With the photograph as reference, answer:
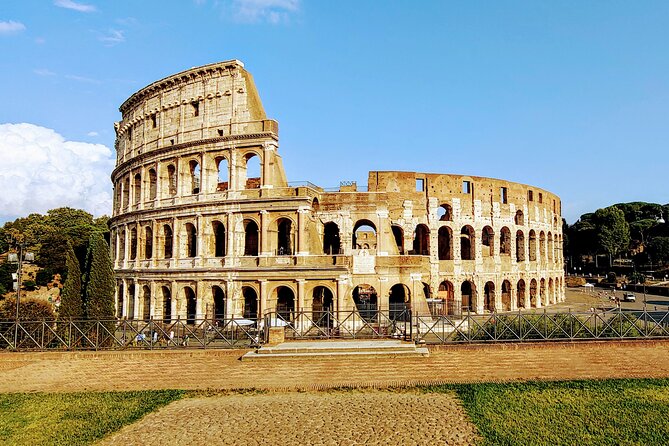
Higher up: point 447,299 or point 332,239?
point 332,239

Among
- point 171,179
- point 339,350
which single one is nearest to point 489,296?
point 339,350

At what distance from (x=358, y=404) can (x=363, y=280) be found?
16.7 metres

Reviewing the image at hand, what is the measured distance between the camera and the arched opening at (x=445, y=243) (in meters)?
37.6

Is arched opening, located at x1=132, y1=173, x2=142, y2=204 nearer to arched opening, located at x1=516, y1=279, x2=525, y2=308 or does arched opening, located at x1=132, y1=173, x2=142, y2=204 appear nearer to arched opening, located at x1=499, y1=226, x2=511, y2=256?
arched opening, located at x1=499, y1=226, x2=511, y2=256

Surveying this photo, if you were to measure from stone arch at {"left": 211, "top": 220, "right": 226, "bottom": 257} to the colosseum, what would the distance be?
0.09 m

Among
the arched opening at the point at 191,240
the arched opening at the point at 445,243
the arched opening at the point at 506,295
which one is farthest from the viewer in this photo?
the arched opening at the point at 506,295

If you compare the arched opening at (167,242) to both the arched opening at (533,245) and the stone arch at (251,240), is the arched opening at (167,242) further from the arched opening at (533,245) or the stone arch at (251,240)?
the arched opening at (533,245)

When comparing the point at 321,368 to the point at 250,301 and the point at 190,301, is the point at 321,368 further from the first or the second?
the point at 190,301

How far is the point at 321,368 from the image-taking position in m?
15.0

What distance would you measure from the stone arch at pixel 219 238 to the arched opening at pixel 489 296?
2166 cm

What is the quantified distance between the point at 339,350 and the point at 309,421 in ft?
17.0

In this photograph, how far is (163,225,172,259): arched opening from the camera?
32459mm

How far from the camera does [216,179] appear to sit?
30609 mm

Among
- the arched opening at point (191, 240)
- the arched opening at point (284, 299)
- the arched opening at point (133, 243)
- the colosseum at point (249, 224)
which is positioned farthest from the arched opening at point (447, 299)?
the arched opening at point (133, 243)
